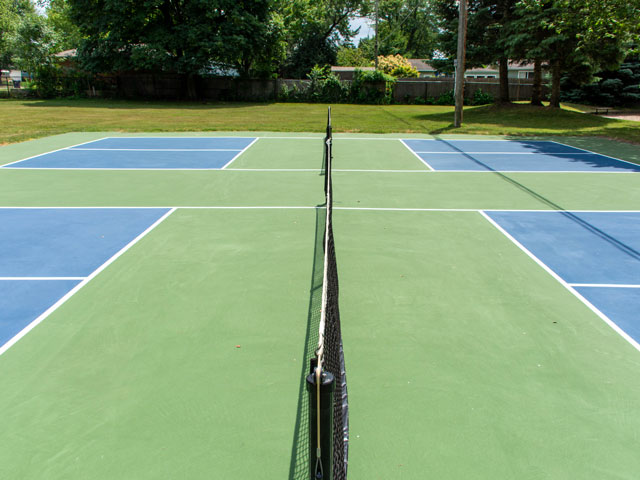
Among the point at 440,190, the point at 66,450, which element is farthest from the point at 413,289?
the point at 440,190

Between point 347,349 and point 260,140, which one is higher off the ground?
point 260,140

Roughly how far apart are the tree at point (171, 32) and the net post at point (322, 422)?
112 feet

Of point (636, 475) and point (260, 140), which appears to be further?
point (260, 140)

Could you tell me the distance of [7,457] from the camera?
3441 mm

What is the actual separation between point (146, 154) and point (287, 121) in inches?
441

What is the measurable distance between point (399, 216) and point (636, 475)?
20.5ft

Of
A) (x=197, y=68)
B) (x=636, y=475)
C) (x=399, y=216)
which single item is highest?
(x=197, y=68)

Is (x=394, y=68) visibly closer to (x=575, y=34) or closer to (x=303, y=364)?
(x=575, y=34)

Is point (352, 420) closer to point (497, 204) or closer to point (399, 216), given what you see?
point (399, 216)

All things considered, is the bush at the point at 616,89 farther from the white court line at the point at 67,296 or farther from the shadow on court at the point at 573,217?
the white court line at the point at 67,296

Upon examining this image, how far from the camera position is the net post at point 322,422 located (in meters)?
2.31

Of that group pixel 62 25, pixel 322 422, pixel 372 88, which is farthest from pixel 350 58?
pixel 322 422

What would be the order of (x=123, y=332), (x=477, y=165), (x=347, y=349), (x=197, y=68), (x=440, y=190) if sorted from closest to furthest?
(x=347, y=349), (x=123, y=332), (x=440, y=190), (x=477, y=165), (x=197, y=68)

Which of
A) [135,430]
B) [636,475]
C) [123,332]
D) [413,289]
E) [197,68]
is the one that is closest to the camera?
[636,475]
